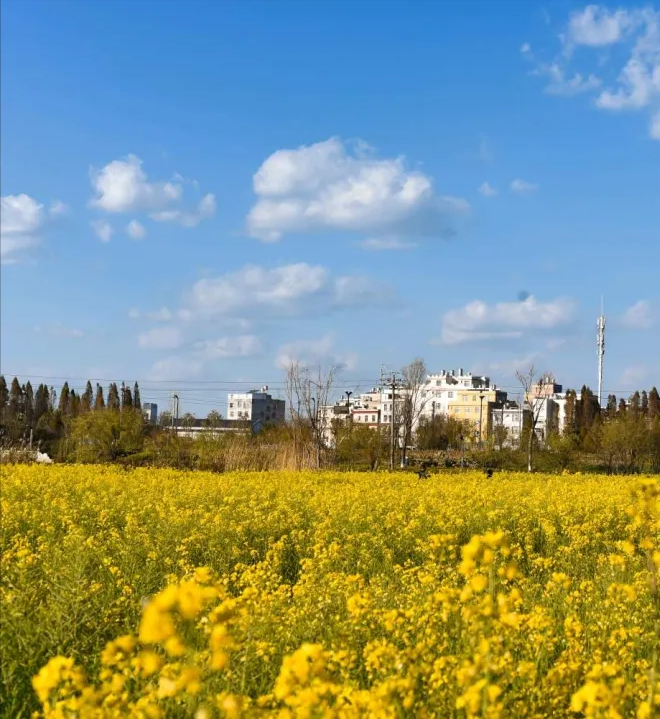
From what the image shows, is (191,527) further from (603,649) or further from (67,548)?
(603,649)

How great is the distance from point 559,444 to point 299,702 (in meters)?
34.5

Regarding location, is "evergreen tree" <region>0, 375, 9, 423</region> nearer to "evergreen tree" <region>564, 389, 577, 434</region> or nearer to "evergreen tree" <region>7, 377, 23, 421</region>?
"evergreen tree" <region>7, 377, 23, 421</region>

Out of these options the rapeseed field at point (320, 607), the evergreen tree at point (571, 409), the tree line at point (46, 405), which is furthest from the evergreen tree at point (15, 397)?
the rapeseed field at point (320, 607)

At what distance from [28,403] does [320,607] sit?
225 feet

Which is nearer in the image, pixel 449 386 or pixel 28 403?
pixel 28 403

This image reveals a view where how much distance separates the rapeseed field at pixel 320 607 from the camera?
2764 millimetres

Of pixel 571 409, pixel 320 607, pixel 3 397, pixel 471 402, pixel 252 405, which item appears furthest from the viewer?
pixel 252 405

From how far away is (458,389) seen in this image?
108625 mm

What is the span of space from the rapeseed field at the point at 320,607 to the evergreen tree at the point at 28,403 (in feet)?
179

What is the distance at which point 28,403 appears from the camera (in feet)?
225

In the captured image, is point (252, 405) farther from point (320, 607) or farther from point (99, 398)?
point (320, 607)

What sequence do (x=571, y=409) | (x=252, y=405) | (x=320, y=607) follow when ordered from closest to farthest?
(x=320, y=607)
(x=571, y=409)
(x=252, y=405)

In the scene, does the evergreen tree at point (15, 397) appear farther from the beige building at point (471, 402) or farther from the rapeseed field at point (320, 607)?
the rapeseed field at point (320, 607)

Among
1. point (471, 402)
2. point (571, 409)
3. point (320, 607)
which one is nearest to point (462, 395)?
point (471, 402)
